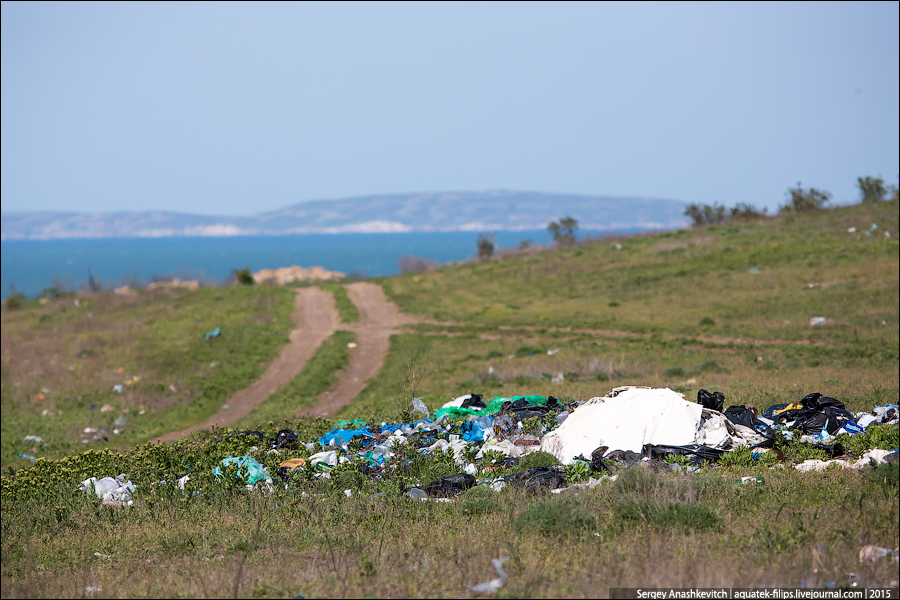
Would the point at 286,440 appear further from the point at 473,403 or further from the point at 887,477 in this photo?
the point at 887,477

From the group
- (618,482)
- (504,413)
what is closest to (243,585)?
(618,482)

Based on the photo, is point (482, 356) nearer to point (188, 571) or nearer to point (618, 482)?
point (618, 482)

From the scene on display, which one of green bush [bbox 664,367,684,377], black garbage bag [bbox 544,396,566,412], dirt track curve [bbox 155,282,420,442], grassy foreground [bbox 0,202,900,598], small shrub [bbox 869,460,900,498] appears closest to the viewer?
grassy foreground [bbox 0,202,900,598]

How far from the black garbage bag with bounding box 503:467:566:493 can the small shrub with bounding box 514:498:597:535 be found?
41.3 inches

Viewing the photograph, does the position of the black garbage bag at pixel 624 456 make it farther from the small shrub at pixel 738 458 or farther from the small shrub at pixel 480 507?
the small shrub at pixel 480 507

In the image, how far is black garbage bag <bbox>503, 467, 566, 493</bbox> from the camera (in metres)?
6.92

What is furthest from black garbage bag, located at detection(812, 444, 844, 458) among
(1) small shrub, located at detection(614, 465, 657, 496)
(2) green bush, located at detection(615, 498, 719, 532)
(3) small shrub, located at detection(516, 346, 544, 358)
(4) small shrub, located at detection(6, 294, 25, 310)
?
(4) small shrub, located at detection(6, 294, 25, 310)

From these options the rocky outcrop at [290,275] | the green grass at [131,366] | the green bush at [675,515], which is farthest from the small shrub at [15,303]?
the green bush at [675,515]

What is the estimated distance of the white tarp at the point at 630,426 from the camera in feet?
27.4

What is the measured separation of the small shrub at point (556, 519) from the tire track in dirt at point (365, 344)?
10028 millimetres

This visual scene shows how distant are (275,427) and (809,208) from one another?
42253mm

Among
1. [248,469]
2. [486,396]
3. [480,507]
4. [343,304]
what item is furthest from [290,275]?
[480,507]

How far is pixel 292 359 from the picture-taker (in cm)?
2089

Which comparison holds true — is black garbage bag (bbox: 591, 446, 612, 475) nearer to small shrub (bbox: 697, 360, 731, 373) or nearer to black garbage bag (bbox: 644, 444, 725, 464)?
black garbage bag (bbox: 644, 444, 725, 464)
